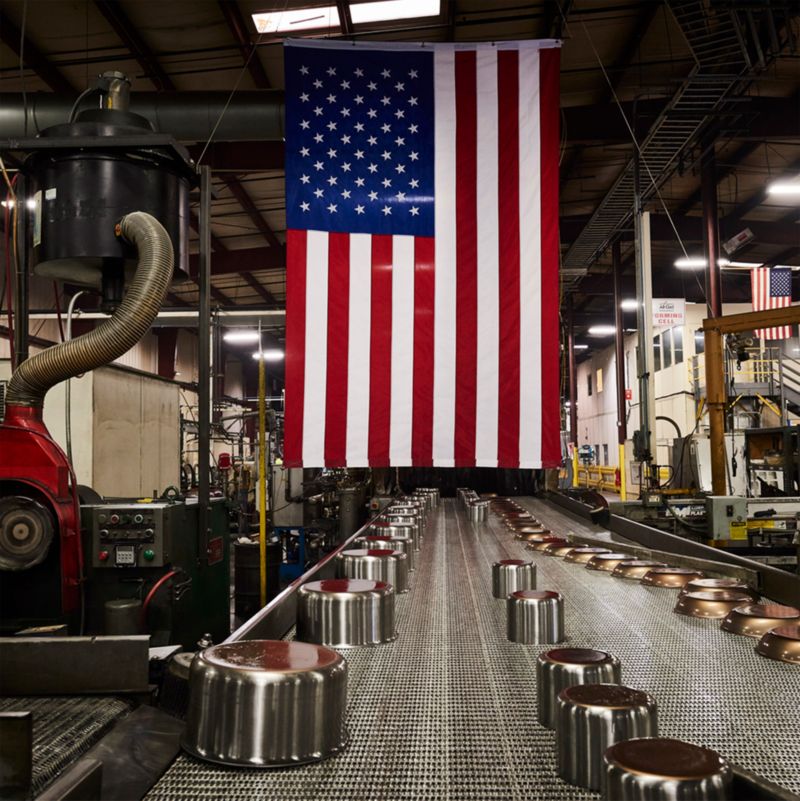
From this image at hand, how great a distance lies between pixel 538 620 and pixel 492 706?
0.36m

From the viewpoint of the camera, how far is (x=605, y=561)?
7.48ft

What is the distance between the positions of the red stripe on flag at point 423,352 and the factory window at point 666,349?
61.9 feet

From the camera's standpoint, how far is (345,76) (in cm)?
386

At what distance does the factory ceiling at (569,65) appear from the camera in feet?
21.9

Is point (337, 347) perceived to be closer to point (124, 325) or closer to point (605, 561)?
point (124, 325)

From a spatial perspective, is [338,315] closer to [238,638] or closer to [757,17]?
[238,638]

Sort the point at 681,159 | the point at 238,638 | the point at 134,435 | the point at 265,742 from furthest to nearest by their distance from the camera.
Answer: the point at 681,159
the point at 134,435
the point at 238,638
the point at 265,742

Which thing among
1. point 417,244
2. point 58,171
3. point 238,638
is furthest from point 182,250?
point 238,638

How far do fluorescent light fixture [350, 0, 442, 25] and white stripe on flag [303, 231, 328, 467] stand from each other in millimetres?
3811

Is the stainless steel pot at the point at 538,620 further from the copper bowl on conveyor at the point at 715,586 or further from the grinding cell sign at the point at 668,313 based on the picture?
the grinding cell sign at the point at 668,313

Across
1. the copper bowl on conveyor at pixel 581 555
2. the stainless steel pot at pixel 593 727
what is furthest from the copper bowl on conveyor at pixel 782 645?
the copper bowl on conveyor at pixel 581 555

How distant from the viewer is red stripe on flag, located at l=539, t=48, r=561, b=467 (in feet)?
12.3

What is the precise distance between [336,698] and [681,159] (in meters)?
11.3

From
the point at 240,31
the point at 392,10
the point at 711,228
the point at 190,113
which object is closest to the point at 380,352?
the point at 190,113
